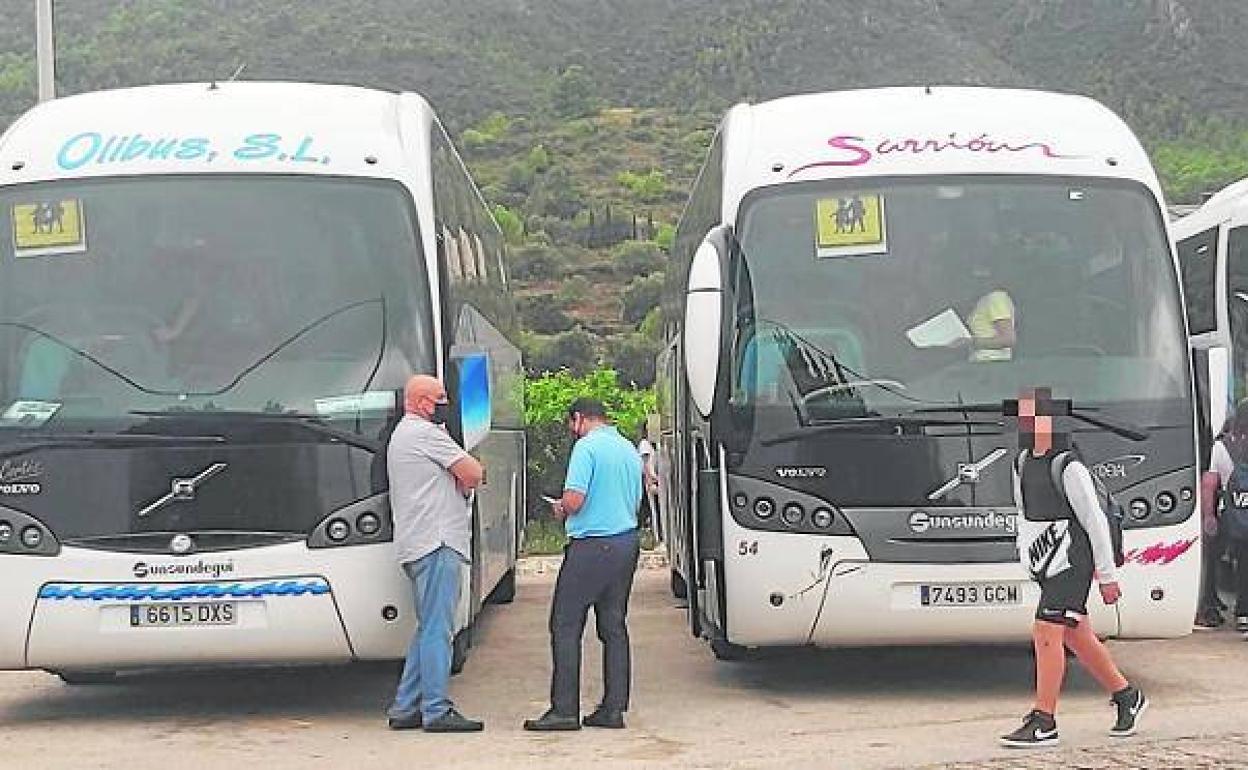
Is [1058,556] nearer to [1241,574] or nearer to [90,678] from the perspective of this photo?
[1241,574]

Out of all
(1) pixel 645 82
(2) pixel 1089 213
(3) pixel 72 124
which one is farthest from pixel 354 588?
(1) pixel 645 82

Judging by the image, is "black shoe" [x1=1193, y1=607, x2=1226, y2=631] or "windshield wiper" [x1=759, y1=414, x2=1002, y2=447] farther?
"black shoe" [x1=1193, y1=607, x2=1226, y2=631]

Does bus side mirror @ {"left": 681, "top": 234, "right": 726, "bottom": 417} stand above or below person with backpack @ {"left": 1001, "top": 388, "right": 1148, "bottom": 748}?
above

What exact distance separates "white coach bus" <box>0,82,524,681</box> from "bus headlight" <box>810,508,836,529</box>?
6.10 feet

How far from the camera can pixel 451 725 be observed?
9789 mm

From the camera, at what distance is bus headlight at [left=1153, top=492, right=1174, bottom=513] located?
10312 millimetres

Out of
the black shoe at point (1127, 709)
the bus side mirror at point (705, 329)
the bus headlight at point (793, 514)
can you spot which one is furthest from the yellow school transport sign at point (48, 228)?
the black shoe at point (1127, 709)

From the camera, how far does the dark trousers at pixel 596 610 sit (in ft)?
32.0

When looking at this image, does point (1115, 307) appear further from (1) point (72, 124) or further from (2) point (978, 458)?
(1) point (72, 124)

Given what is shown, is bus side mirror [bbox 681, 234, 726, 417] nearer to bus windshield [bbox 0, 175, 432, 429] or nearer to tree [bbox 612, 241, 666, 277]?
bus windshield [bbox 0, 175, 432, 429]

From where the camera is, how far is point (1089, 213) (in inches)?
423

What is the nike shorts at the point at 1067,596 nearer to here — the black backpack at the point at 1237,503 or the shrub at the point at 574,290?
the black backpack at the point at 1237,503

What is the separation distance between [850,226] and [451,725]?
3378mm

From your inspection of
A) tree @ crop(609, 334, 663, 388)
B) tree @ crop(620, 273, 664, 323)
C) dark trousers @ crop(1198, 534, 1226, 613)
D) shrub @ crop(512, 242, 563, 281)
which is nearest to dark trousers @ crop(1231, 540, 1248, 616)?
dark trousers @ crop(1198, 534, 1226, 613)
